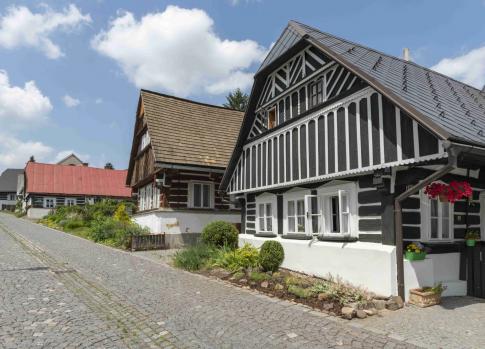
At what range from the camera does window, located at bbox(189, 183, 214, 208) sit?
20.1 meters

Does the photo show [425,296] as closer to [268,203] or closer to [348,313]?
[348,313]

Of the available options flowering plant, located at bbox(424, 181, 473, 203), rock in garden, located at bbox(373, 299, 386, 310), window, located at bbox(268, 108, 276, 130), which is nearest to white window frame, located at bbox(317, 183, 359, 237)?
flowering plant, located at bbox(424, 181, 473, 203)

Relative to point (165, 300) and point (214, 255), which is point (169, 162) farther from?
point (165, 300)

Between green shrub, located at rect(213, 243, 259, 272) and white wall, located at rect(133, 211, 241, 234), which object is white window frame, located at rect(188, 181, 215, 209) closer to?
white wall, located at rect(133, 211, 241, 234)

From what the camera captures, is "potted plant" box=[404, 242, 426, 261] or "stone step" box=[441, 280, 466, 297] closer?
"potted plant" box=[404, 242, 426, 261]

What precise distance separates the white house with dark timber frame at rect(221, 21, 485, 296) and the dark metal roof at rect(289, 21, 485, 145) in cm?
5

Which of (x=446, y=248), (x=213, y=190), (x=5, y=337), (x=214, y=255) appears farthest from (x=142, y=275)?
(x=213, y=190)

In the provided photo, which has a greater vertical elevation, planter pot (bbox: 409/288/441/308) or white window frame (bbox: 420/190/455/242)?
white window frame (bbox: 420/190/455/242)

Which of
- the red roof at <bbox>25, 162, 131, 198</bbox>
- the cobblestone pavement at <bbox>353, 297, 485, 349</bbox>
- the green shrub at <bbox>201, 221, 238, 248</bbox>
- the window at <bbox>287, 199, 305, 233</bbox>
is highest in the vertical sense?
the red roof at <bbox>25, 162, 131, 198</bbox>

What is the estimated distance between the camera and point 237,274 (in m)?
10.9

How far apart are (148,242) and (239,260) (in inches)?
287

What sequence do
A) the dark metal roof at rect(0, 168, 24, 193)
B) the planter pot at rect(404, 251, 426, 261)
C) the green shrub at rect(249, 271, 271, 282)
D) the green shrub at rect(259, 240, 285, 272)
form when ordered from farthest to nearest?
1. the dark metal roof at rect(0, 168, 24, 193)
2. the green shrub at rect(259, 240, 285, 272)
3. the green shrub at rect(249, 271, 271, 282)
4. the planter pot at rect(404, 251, 426, 261)

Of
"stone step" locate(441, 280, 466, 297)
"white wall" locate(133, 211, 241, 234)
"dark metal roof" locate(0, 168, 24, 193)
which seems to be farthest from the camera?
"dark metal roof" locate(0, 168, 24, 193)

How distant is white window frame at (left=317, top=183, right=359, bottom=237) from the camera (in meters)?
9.87
